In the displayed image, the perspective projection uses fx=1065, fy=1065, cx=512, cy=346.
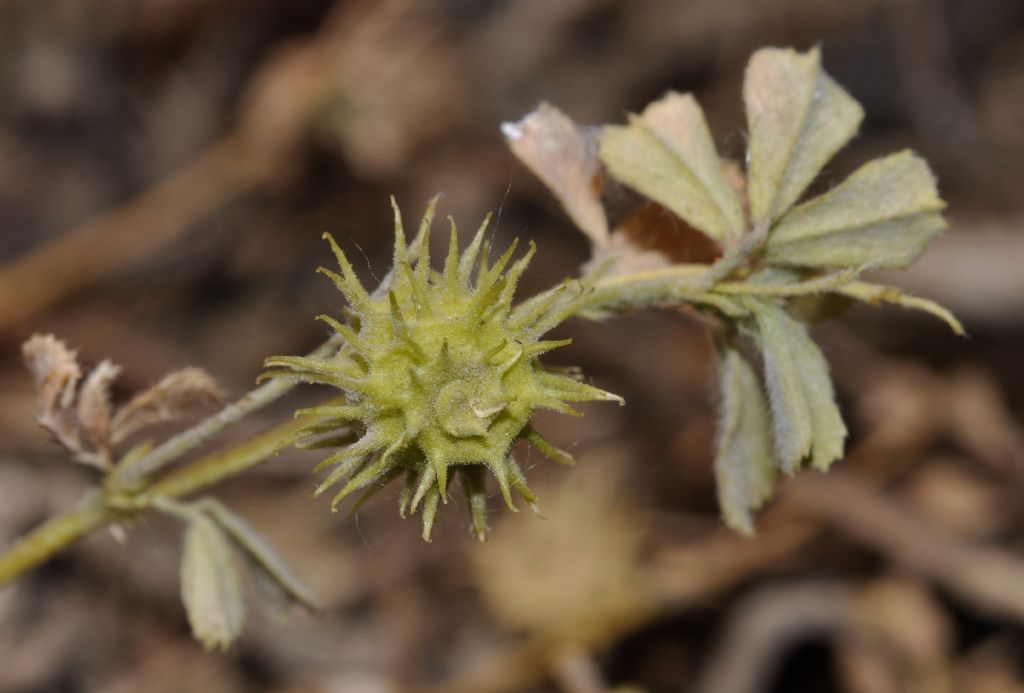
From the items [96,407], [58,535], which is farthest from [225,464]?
[58,535]

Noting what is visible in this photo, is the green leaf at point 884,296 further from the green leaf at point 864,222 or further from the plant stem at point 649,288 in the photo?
the plant stem at point 649,288

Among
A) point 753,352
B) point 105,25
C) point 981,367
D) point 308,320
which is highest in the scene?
point 105,25

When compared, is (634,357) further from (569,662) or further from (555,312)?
(555,312)

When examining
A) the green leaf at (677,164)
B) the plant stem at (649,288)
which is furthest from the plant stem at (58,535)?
the green leaf at (677,164)

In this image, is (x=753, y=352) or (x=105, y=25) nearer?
(x=753, y=352)

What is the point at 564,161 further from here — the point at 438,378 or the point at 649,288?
the point at 438,378

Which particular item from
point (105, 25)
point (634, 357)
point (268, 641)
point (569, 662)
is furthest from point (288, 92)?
point (569, 662)

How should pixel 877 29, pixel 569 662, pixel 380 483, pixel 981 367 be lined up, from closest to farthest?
pixel 380 483
pixel 569 662
pixel 981 367
pixel 877 29
